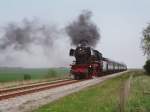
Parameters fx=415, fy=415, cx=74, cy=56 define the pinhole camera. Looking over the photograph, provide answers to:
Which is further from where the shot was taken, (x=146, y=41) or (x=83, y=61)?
(x=146, y=41)

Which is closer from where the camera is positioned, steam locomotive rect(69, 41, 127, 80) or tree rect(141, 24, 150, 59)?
steam locomotive rect(69, 41, 127, 80)

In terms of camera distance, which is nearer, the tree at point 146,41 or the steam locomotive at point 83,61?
the steam locomotive at point 83,61

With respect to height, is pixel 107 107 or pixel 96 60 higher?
pixel 96 60

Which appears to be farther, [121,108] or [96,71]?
[96,71]

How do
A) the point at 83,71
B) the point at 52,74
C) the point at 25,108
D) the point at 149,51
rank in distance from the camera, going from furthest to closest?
the point at 149,51, the point at 52,74, the point at 83,71, the point at 25,108

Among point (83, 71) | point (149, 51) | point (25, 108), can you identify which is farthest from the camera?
point (149, 51)

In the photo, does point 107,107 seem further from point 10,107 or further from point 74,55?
point 74,55

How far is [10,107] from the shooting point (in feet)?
56.7

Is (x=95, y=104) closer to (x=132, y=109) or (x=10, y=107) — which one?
(x=132, y=109)

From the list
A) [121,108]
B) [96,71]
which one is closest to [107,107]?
[121,108]

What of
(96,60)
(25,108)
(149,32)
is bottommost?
(25,108)

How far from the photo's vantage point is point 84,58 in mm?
45500

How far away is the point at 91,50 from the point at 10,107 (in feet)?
94.4

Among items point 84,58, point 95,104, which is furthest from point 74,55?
point 95,104
